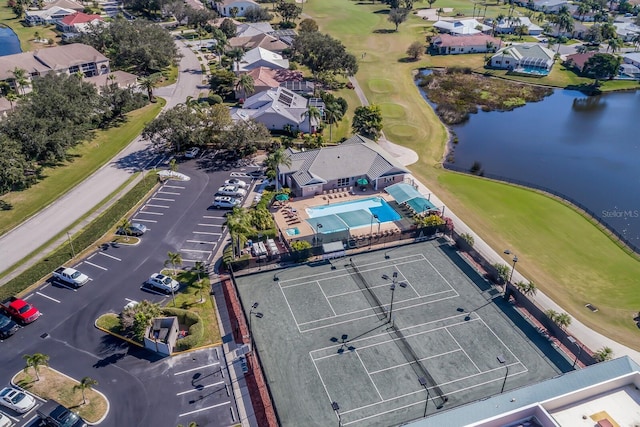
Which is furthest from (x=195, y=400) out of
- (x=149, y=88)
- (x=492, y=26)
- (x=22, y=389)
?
(x=492, y=26)

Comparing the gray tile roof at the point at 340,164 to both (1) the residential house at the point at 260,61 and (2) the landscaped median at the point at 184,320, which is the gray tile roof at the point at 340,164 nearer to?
(2) the landscaped median at the point at 184,320

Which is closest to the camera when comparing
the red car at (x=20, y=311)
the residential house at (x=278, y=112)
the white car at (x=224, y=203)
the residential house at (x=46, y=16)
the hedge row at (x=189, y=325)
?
the hedge row at (x=189, y=325)

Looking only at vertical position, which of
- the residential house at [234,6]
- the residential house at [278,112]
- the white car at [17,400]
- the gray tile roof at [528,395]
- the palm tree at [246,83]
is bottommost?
the white car at [17,400]

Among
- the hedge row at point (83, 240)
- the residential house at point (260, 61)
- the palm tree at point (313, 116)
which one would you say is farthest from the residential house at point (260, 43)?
the hedge row at point (83, 240)

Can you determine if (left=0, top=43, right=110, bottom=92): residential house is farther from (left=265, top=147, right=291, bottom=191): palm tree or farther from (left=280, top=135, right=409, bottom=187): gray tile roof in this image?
(left=280, top=135, right=409, bottom=187): gray tile roof

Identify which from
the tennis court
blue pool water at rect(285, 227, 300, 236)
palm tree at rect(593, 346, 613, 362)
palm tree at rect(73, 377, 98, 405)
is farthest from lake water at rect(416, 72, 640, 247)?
palm tree at rect(73, 377, 98, 405)

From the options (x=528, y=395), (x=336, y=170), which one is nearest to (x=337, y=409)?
(x=528, y=395)
